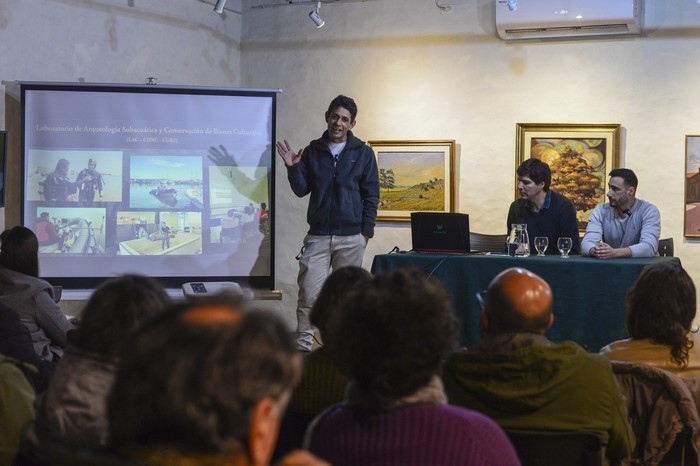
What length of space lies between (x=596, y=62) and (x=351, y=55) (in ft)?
6.93

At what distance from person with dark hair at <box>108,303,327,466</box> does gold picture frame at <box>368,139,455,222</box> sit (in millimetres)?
6348

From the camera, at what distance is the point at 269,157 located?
6.16m

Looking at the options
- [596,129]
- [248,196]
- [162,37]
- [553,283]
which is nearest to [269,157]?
[248,196]

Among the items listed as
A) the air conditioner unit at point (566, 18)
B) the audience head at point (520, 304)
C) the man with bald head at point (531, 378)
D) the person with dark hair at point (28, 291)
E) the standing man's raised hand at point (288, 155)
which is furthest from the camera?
the air conditioner unit at point (566, 18)

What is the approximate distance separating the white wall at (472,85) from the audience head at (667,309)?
165 inches

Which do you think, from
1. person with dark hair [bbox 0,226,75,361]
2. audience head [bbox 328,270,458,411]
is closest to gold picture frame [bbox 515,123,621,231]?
person with dark hair [bbox 0,226,75,361]

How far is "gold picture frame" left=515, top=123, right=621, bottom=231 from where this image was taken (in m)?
6.86

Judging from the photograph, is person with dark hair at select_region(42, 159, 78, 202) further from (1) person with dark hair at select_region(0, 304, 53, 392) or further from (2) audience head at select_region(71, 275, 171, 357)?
(2) audience head at select_region(71, 275, 171, 357)

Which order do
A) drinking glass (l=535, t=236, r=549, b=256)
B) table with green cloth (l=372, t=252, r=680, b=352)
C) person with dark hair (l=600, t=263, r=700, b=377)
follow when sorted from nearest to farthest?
person with dark hair (l=600, t=263, r=700, b=377) < table with green cloth (l=372, t=252, r=680, b=352) < drinking glass (l=535, t=236, r=549, b=256)

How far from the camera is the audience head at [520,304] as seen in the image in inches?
88.5

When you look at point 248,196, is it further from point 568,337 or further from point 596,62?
point 596,62

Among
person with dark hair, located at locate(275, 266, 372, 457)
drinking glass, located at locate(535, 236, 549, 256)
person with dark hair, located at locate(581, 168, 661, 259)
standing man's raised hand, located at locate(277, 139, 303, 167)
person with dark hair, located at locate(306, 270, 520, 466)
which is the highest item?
standing man's raised hand, located at locate(277, 139, 303, 167)

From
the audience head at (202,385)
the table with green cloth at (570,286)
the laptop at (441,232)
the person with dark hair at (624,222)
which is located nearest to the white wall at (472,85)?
the person with dark hair at (624,222)

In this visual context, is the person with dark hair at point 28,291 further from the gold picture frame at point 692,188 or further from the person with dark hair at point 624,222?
the gold picture frame at point 692,188
